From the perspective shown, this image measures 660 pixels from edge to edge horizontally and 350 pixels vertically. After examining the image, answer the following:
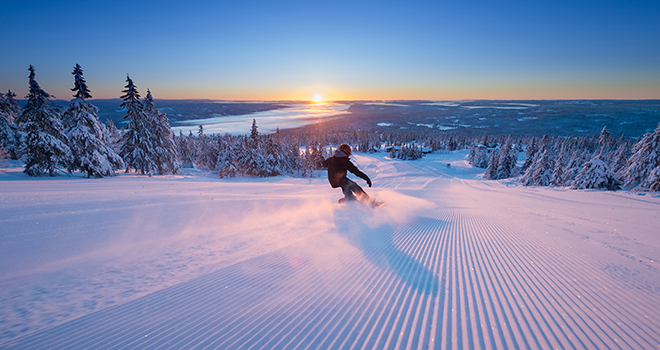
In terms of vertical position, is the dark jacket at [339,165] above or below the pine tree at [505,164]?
above

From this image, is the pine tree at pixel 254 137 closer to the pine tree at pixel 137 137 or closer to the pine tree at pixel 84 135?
the pine tree at pixel 137 137

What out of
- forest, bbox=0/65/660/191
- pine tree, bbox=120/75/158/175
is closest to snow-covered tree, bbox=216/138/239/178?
forest, bbox=0/65/660/191

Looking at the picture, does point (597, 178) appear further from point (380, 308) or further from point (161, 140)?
point (161, 140)

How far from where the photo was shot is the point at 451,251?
206 inches

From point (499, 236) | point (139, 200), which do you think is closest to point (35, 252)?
point (139, 200)

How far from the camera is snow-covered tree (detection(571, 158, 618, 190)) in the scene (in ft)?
75.2

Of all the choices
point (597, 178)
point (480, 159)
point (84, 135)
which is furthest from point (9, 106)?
point (480, 159)

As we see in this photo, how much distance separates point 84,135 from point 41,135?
242 cm

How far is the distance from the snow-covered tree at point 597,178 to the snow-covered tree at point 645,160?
4.11 m

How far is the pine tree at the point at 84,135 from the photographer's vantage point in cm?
2000

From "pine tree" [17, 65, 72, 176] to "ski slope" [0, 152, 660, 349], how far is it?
16303mm

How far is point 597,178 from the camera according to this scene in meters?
23.0

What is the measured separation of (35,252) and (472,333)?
7.02 m

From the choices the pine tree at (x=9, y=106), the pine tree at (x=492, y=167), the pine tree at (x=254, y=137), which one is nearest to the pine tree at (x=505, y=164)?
the pine tree at (x=492, y=167)
